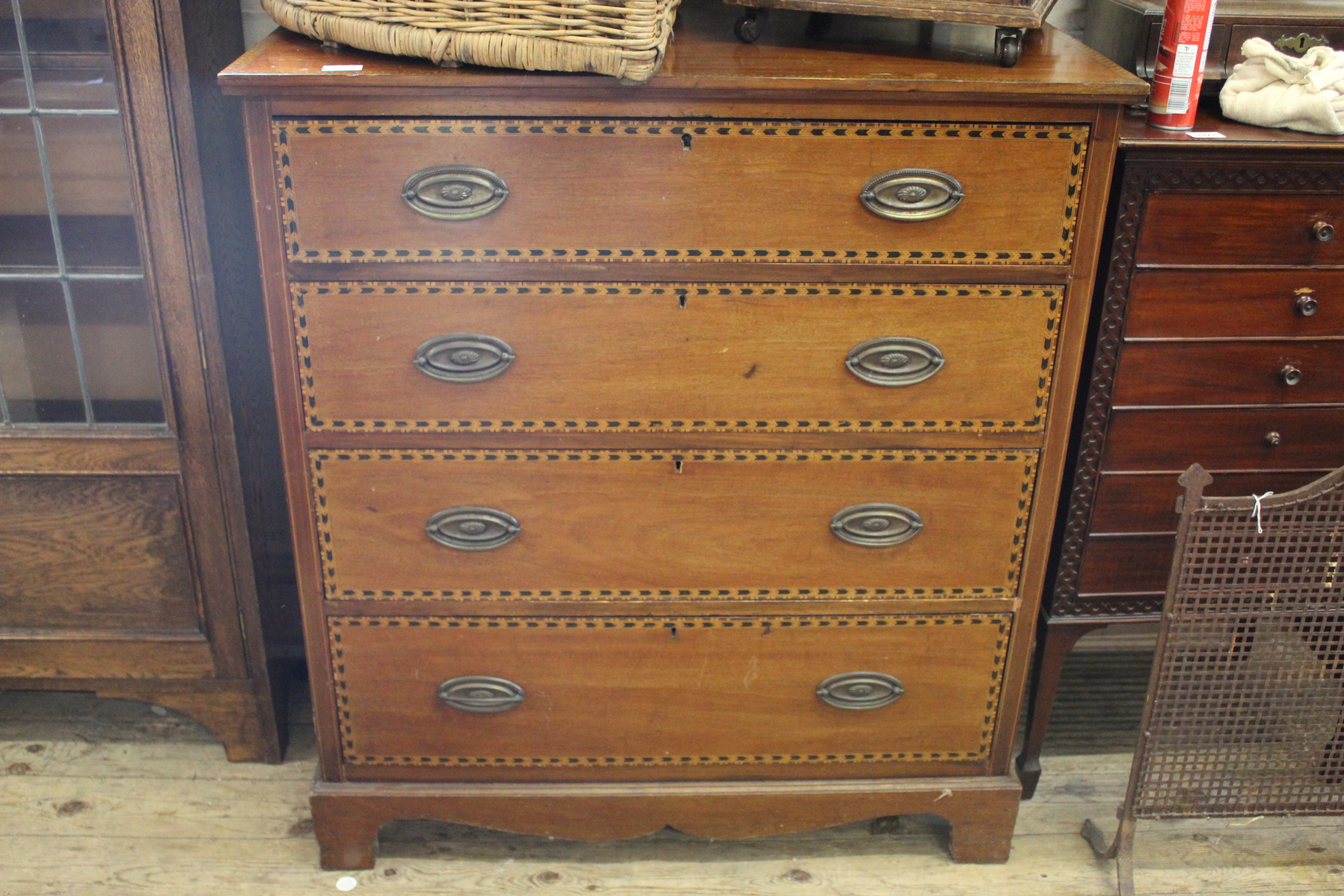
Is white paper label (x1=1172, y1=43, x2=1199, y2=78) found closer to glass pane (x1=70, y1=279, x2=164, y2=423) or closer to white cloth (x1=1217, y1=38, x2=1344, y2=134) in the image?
white cloth (x1=1217, y1=38, x2=1344, y2=134)

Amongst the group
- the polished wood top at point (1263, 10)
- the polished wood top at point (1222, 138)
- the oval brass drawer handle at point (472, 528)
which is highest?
the polished wood top at point (1263, 10)

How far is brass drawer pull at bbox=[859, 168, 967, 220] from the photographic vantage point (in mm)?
1572

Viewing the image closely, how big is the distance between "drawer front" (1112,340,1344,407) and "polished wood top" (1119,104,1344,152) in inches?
11.6

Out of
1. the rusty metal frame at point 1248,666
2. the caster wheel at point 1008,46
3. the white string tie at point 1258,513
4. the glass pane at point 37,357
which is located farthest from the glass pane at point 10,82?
the white string tie at point 1258,513

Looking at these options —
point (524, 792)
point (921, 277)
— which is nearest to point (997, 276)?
point (921, 277)

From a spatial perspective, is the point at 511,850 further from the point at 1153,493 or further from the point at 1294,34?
the point at 1294,34

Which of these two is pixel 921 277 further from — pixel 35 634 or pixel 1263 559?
pixel 35 634

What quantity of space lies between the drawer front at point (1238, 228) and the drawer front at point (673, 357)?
0.73 feet

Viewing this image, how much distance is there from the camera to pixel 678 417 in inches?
67.1

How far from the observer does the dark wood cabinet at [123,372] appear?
5.92ft

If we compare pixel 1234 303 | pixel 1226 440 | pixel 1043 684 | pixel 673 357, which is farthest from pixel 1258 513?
pixel 673 357

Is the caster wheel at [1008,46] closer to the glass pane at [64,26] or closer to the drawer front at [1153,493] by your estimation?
the drawer front at [1153,493]

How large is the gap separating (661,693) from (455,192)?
2.79ft

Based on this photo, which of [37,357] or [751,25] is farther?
[37,357]
